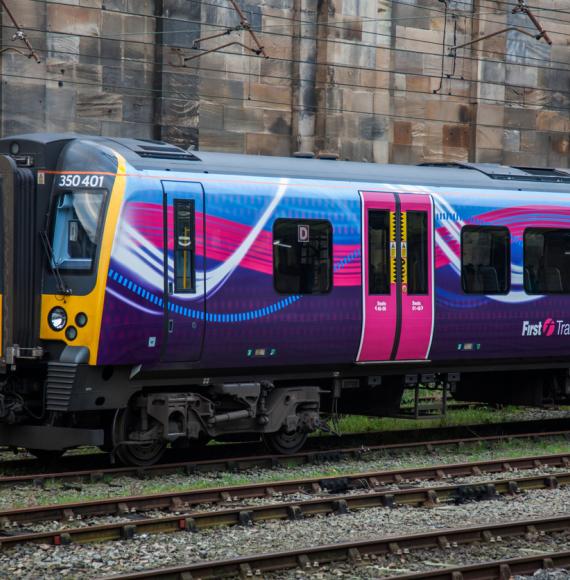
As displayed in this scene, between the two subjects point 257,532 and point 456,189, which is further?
point 456,189

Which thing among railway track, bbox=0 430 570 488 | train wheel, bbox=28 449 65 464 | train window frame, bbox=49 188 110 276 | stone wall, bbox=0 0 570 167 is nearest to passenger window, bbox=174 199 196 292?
train window frame, bbox=49 188 110 276

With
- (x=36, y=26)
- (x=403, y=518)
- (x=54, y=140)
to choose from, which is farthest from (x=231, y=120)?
(x=403, y=518)

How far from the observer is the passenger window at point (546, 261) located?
17.2 m

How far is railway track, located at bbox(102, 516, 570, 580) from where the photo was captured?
9516 mm

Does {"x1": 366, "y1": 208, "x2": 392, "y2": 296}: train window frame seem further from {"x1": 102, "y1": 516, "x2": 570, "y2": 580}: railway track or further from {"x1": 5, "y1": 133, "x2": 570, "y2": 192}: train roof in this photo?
{"x1": 102, "y1": 516, "x2": 570, "y2": 580}: railway track

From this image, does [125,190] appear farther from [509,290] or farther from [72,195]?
[509,290]

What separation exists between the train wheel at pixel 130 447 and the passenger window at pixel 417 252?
3.50 metres

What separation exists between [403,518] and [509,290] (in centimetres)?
537

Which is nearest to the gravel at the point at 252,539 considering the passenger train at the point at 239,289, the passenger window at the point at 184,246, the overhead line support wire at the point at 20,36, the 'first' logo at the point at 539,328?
the passenger train at the point at 239,289

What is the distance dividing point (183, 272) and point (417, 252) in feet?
10.5

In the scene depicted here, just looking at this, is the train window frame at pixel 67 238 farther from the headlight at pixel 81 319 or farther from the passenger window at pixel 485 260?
the passenger window at pixel 485 260

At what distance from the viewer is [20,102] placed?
22484 mm

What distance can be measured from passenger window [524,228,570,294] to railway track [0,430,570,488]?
1970 millimetres

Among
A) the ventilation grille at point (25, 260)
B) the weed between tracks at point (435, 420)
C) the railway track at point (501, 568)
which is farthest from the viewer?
the weed between tracks at point (435, 420)
